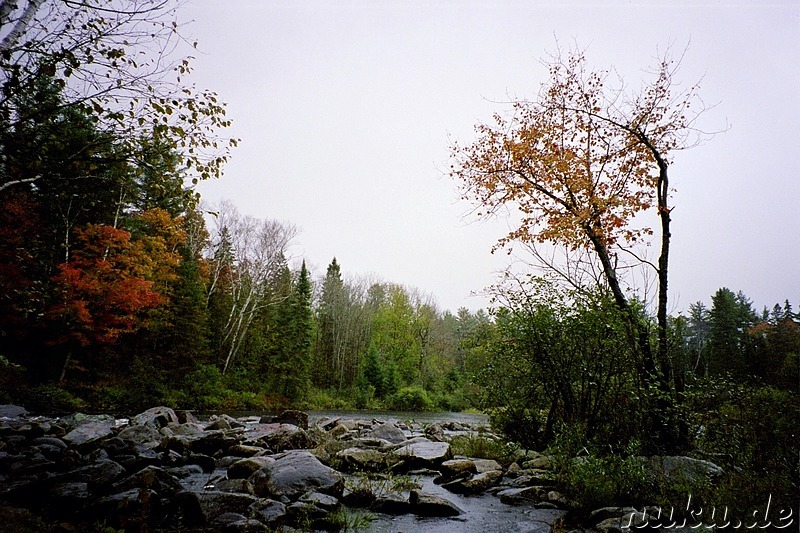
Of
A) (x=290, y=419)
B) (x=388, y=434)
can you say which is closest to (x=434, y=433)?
(x=388, y=434)

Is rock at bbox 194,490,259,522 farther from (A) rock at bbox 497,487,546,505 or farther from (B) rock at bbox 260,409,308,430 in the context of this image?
(B) rock at bbox 260,409,308,430

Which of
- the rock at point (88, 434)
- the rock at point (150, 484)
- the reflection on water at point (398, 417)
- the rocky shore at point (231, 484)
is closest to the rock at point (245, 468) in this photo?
the rocky shore at point (231, 484)

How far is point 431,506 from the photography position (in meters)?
4.89

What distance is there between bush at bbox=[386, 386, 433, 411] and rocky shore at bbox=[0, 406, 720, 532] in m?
20.6

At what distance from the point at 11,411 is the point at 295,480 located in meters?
12.4

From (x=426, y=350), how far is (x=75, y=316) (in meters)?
25.2

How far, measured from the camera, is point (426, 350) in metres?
35.5

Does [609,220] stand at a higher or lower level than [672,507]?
higher

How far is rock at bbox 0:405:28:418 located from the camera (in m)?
11.6

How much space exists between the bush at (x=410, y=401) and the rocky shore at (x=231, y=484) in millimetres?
20626

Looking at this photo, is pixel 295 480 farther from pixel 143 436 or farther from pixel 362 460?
pixel 143 436

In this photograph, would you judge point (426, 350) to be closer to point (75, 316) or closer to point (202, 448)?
point (75, 316)

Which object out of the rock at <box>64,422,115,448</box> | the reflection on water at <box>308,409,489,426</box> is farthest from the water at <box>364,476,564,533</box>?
the reflection on water at <box>308,409,489,426</box>

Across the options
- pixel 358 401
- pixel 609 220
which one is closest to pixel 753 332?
A: pixel 358 401
